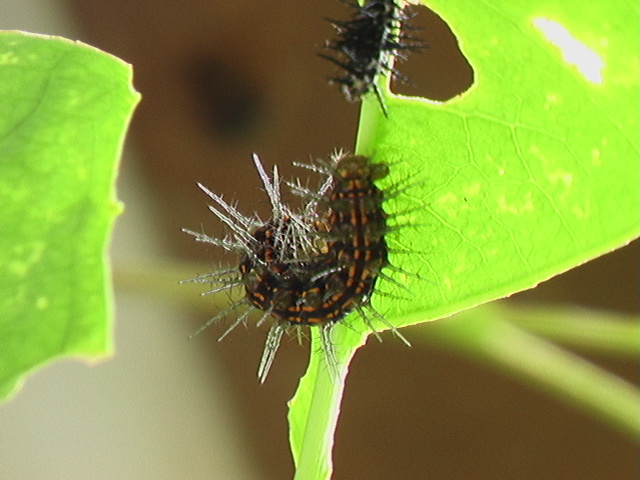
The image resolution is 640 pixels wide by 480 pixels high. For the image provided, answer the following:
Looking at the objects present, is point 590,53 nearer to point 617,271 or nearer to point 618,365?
point 617,271

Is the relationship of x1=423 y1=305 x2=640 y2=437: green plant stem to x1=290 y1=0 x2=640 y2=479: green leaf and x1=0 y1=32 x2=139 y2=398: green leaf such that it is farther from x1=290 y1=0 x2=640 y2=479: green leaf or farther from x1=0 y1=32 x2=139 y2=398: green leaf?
x1=0 y1=32 x2=139 y2=398: green leaf

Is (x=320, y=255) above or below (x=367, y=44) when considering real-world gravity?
below

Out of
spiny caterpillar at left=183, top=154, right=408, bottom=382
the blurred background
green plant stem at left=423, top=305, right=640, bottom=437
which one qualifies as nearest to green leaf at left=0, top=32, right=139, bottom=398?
spiny caterpillar at left=183, top=154, right=408, bottom=382

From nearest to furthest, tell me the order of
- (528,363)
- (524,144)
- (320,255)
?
(524,144)
(320,255)
(528,363)

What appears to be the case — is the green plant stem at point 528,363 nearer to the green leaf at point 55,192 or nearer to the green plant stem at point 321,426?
the green plant stem at point 321,426

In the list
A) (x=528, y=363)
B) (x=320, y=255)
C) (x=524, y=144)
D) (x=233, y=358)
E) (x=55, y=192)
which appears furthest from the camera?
(x=233, y=358)

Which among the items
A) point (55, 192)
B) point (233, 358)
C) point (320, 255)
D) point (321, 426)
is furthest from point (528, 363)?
point (233, 358)

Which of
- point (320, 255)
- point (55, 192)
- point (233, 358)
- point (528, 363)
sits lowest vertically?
point (233, 358)

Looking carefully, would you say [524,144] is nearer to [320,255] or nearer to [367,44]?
[367,44]
